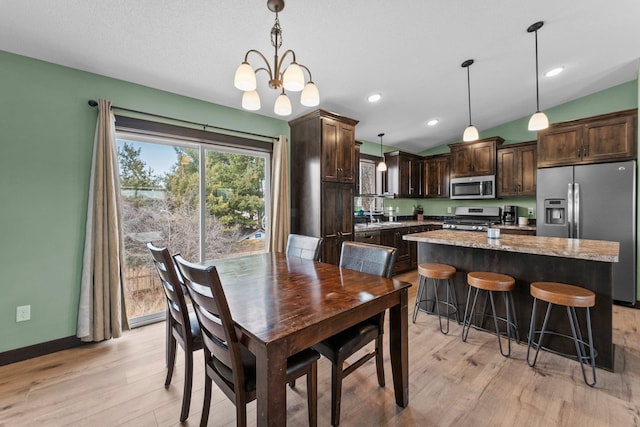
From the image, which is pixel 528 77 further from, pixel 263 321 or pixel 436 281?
pixel 263 321

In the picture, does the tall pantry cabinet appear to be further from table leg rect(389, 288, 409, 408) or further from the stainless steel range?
the stainless steel range

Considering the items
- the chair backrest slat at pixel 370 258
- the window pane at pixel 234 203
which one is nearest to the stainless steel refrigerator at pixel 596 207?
the chair backrest slat at pixel 370 258

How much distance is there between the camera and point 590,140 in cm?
366

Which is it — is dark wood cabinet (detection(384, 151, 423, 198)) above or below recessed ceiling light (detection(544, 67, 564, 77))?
below

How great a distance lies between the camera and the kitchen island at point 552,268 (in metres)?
2.07

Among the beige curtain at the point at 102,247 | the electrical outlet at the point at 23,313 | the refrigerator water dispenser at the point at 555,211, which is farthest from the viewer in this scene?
the refrigerator water dispenser at the point at 555,211

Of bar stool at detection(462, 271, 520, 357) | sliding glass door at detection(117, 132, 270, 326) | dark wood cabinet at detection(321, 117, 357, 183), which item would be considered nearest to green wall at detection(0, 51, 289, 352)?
sliding glass door at detection(117, 132, 270, 326)

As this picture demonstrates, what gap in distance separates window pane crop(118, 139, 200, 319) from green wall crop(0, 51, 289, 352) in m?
0.38

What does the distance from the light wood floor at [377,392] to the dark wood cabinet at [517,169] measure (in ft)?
9.23

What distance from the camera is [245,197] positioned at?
11.8 feet

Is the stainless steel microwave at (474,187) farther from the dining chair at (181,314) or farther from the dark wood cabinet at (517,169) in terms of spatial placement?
the dining chair at (181,314)

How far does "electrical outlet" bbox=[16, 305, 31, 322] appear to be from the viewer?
2.20 metres

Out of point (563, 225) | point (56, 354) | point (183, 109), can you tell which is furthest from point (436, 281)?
point (56, 354)

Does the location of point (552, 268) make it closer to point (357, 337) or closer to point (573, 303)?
point (573, 303)
